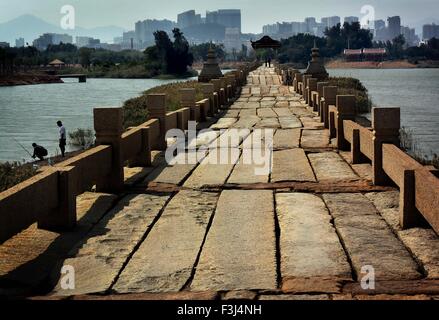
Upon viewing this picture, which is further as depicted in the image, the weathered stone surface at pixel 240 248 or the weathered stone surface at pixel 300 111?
the weathered stone surface at pixel 300 111

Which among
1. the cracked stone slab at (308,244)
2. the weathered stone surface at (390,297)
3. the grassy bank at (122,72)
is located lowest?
the weathered stone surface at (390,297)

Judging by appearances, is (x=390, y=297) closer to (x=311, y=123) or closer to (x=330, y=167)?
(x=330, y=167)

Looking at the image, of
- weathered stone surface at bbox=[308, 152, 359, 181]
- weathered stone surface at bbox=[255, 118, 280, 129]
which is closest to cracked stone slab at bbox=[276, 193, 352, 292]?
weathered stone surface at bbox=[308, 152, 359, 181]

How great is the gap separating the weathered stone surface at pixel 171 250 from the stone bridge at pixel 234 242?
0.03 feet

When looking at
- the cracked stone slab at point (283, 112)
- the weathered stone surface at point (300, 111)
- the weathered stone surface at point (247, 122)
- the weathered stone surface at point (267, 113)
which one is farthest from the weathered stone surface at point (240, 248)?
the weathered stone surface at point (300, 111)

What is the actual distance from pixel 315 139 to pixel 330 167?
3.68 metres

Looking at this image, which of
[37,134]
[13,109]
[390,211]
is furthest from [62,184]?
[13,109]

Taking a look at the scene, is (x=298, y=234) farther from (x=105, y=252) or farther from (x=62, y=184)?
(x=62, y=184)

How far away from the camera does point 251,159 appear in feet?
36.0

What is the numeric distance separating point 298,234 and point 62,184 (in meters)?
2.48

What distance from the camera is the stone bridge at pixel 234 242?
4.84 metres

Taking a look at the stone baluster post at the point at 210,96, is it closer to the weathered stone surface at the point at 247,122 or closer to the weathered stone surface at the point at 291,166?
the weathered stone surface at the point at 247,122

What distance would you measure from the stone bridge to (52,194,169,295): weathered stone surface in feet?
0.04
